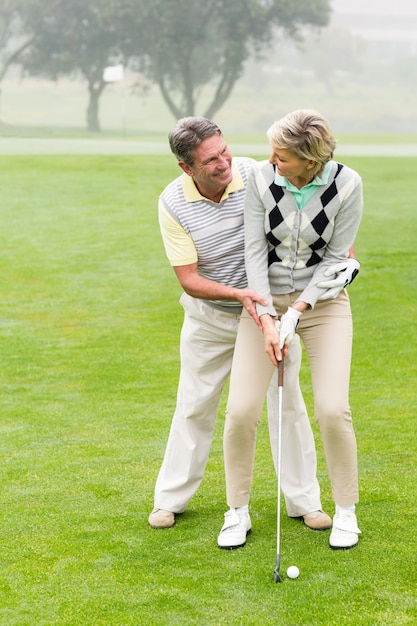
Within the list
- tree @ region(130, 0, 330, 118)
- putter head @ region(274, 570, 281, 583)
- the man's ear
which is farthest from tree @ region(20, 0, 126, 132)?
putter head @ region(274, 570, 281, 583)

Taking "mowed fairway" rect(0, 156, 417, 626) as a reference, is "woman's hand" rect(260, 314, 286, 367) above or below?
above

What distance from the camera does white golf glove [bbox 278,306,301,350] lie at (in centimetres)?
390

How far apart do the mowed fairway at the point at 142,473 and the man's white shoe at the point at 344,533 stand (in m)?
0.04

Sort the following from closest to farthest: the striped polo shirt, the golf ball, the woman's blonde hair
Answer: the woman's blonde hair → the golf ball → the striped polo shirt

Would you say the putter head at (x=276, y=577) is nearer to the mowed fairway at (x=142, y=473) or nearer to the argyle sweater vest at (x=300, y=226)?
the mowed fairway at (x=142, y=473)

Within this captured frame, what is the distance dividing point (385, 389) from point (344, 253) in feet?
10.6

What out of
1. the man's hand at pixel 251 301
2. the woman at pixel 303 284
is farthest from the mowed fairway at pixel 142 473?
the man's hand at pixel 251 301

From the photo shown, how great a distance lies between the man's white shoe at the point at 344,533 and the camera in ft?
13.5

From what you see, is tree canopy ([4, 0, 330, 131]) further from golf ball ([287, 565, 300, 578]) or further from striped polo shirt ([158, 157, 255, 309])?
golf ball ([287, 565, 300, 578])

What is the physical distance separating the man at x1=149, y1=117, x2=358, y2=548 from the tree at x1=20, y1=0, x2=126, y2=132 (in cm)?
4627

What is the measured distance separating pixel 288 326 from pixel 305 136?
0.69m

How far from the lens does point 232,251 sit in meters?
4.15

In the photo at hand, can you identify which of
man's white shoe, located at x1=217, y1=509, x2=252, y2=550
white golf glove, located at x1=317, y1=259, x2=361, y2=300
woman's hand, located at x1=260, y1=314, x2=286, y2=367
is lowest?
man's white shoe, located at x1=217, y1=509, x2=252, y2=550

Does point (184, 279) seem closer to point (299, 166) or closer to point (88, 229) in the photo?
point (299, 166)
